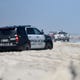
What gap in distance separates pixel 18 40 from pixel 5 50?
946 millimetres

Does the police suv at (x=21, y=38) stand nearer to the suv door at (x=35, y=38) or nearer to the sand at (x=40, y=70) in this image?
the suv door at (x=35, y=38)

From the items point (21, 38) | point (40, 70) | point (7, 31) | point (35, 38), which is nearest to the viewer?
point (40, 70)

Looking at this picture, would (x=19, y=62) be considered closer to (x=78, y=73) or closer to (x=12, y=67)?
(x=12, y=67)

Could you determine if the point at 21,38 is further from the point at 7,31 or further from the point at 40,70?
the point at 40,70

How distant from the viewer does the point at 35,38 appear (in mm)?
22547

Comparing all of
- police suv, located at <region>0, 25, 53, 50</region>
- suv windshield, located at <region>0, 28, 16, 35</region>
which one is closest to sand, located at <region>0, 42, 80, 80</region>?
police suv, located at <region>0, 25, 53, 50</region>

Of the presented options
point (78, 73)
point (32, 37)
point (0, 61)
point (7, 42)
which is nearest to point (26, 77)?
point (78, 73)

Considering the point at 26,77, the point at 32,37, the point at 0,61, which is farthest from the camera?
the point at 32,37

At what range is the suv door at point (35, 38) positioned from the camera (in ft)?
73.3

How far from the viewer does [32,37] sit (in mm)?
22391

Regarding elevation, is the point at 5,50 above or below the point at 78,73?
below

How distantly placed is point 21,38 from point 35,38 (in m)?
1.52

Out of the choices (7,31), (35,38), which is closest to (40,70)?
(7,31)

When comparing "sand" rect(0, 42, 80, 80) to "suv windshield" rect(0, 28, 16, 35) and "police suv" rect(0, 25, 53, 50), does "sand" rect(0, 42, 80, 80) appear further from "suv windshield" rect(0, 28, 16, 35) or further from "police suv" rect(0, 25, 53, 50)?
"suv windshield" rect(0, 28, 16, 35)
